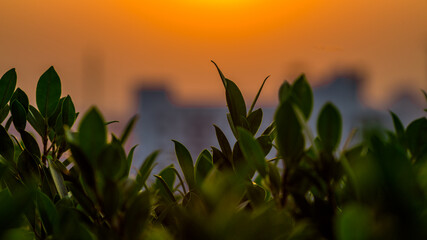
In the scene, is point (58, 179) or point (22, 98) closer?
point (58, 179)

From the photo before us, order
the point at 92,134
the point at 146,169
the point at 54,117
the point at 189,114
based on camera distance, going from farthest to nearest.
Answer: the point at 189,114, the point at 54,117, the point at 146,169, the point at 92,134

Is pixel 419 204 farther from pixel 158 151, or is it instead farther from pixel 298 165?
pixel 158 151

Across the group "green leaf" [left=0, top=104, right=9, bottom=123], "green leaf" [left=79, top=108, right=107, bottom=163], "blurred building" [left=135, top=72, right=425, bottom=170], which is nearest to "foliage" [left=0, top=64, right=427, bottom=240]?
"green leaf" [left=79, top=108, right=107, bottom=163]

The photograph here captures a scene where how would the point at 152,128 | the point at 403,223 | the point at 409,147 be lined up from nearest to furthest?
the point at 403,223, the point at 409,147, the point at 152,128

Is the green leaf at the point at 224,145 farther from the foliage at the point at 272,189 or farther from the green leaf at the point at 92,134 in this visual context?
the green leaf at the point at 92,134

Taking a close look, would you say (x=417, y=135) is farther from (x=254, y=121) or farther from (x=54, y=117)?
(x=54, y=117)

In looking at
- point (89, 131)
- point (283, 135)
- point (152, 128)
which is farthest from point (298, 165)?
point (152, 128)

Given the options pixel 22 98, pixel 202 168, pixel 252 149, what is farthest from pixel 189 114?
pixel 252 149
